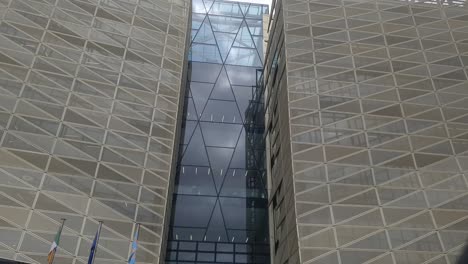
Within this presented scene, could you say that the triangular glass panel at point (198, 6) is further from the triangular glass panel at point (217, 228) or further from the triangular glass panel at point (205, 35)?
the triangular glass panel at point (217, 228)

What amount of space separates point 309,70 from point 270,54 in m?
6.37

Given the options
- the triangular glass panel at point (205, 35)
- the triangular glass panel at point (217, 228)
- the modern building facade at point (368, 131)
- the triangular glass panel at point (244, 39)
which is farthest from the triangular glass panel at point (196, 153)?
the triangular glass panel at point (244, 39)

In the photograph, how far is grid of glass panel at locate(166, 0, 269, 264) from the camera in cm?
2283

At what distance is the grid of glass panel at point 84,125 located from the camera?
1650cm

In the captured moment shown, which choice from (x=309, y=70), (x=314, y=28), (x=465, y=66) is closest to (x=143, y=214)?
(x=309, y=70)

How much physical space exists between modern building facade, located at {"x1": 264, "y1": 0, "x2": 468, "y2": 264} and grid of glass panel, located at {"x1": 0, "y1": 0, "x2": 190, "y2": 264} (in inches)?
220

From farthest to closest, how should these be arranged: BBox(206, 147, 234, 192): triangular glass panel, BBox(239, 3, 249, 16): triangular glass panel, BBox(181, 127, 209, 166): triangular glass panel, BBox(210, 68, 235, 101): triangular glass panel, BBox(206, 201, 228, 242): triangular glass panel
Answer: BBox(239, 3, 249, 16): triangular glass panel, BBox(210, 68, 235, 101): triangular glass panel, BBox(181, 127, 209, 166): triangular glass panel, BBox(206, 147, 234, 192): triangular glass panel, BBox(206, 201, 228, 242): triangular glass panel

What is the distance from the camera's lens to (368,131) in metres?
19.9

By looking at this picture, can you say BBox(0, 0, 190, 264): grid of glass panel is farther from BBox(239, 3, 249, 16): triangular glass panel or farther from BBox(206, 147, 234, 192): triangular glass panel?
BBox(239, 3, 249, 16): triangular glass panel

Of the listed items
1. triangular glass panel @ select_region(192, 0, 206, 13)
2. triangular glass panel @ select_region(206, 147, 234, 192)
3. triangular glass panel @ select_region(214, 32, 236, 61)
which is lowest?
triangular glass panel @ select_region(206, 147, 234, 192)

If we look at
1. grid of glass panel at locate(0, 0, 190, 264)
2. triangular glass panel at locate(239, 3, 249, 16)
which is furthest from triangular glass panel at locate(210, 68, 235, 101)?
triangular glass panel at locate(239, 3, 249, 16)

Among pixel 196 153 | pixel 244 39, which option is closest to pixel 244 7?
pixel 244 39

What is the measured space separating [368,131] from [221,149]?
356 inches

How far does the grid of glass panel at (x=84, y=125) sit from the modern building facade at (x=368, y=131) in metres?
5.58
